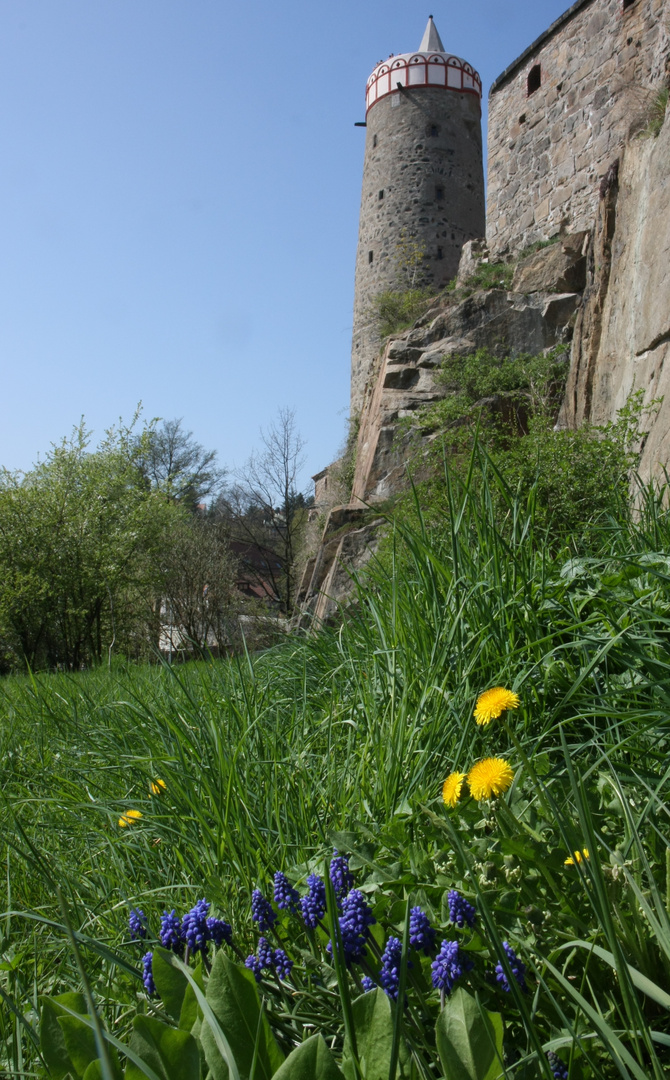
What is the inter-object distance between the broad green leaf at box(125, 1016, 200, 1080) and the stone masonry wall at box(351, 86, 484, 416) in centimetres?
2229

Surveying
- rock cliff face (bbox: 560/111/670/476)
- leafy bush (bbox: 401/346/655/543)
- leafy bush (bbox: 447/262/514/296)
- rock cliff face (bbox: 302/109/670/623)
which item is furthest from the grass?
leafy bush (bbox: 447/262/514/296)

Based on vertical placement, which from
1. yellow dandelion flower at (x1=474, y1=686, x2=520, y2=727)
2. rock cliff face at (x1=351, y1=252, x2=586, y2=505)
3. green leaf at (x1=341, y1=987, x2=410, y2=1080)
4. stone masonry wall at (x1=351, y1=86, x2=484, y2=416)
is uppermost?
stone masonry wall at (x1=351, y1=86, x2=484, y2=416)

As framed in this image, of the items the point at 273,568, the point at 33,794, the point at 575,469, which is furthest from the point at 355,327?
the point at 33,794

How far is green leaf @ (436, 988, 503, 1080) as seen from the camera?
0.91m

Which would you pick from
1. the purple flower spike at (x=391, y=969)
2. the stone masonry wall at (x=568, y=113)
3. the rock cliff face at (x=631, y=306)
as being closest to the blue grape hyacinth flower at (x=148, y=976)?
the purple flower spike at (x=391, y=969)

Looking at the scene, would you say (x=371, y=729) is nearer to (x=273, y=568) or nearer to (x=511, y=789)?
(x=511, y=789)

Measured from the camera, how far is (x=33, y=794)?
2.45 meters

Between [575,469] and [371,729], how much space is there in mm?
4051

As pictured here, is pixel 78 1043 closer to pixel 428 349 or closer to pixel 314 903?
pixel 314 903

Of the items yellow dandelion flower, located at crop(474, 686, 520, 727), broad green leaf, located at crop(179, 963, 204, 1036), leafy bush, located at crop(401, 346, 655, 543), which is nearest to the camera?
broad green leaf, located at crop(179, 963, 204, 1036)

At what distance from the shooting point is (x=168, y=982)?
41.4 inches

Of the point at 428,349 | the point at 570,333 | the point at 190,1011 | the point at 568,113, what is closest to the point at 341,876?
the point at 190,1011

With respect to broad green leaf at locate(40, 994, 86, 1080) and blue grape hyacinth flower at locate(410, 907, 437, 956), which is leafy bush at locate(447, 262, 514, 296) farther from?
broad green leaf at locate(40, 994, 86, 1080)

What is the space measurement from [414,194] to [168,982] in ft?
81.6
